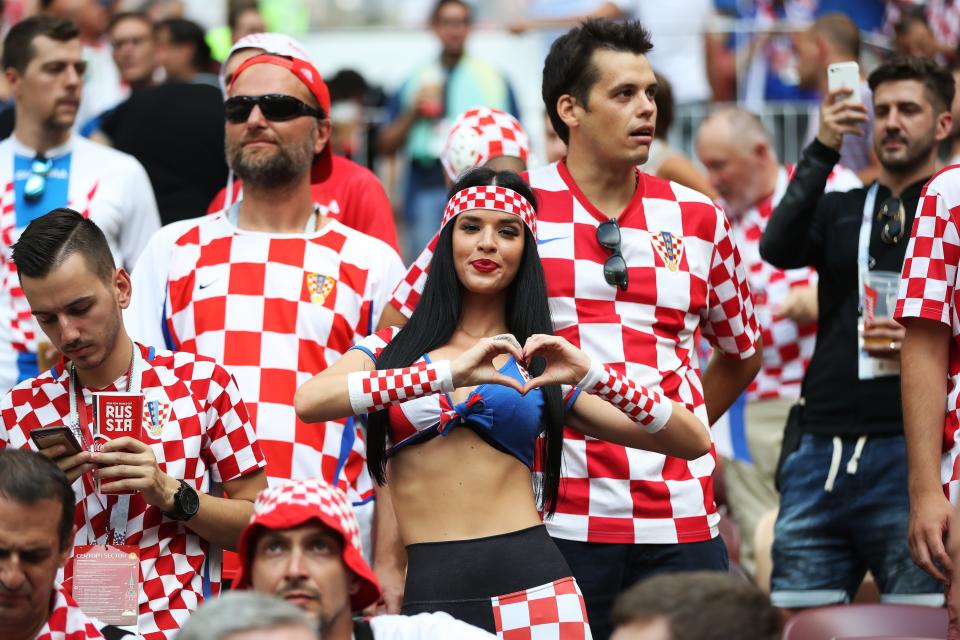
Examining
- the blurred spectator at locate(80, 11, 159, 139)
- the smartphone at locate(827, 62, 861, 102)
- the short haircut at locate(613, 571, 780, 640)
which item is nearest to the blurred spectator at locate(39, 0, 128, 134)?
the blurred spectator at locate(80, 11, 159, 139)

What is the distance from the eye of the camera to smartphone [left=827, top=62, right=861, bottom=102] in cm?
622

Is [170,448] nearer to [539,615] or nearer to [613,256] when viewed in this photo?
[539,615]

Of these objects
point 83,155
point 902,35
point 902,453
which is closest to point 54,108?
point 83,155

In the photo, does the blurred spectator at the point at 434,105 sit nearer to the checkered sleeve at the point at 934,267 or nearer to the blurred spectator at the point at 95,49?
the blurred spectator at the point at 95,49

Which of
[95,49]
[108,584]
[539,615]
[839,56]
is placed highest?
[95,49]

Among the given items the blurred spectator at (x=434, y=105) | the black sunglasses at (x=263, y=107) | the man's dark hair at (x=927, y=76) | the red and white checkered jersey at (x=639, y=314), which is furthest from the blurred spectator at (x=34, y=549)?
the blurred spectator at (x=434, y=105)

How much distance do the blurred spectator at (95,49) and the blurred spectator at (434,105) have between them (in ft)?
6.72

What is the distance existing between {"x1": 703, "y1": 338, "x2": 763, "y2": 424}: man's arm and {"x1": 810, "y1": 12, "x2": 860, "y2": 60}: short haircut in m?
3.41

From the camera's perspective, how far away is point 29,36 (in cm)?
712

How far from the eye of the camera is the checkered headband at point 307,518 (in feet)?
12.8

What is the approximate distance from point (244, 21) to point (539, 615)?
6030 mm

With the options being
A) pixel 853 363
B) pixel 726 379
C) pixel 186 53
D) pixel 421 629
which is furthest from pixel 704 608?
pixel 186 53

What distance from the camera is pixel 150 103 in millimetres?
7758

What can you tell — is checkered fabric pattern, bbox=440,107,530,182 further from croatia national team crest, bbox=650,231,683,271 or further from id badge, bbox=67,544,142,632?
id badge, bbox=67,544,142,632
